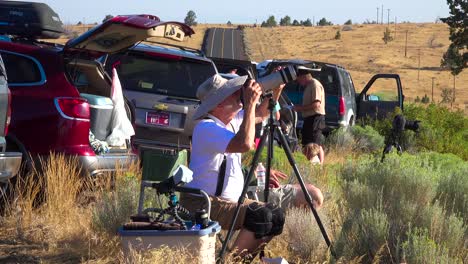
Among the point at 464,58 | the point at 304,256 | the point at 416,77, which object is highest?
the point at 304,256

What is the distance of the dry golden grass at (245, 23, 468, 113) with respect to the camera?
71.6m

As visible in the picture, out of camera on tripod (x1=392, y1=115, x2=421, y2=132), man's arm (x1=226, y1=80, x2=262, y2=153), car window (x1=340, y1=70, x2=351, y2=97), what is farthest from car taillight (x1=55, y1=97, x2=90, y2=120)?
car window (x1=340, y1=70, x2=351, y2=97)

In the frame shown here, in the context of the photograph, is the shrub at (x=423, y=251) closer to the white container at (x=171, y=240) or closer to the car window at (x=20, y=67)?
the white container at (x=171, y=240)

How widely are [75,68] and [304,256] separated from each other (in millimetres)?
3246

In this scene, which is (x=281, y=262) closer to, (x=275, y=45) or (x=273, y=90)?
(x=273, y=90)

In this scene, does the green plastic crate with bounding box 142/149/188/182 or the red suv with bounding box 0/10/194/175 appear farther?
the red suv with bounding box 0/10/194/175

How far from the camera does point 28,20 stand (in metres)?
9.37

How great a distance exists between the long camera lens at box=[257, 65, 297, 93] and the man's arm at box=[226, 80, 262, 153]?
48cm

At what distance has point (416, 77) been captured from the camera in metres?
73.5

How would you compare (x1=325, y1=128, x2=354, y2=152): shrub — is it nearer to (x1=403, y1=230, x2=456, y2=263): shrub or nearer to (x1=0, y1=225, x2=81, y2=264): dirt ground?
(x1=0, y1=225, x2=81, y2=264): dirt ground

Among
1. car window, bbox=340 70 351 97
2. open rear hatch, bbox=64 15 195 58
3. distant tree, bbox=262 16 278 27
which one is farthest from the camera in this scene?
distant tree, bbox=262 16 278 27

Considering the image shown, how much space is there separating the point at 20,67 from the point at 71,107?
59 cm

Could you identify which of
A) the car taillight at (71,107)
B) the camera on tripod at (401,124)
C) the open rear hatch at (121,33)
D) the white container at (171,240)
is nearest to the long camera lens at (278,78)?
the white container at (171,240)

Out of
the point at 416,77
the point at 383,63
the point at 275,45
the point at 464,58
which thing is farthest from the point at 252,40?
the point at 464,58
